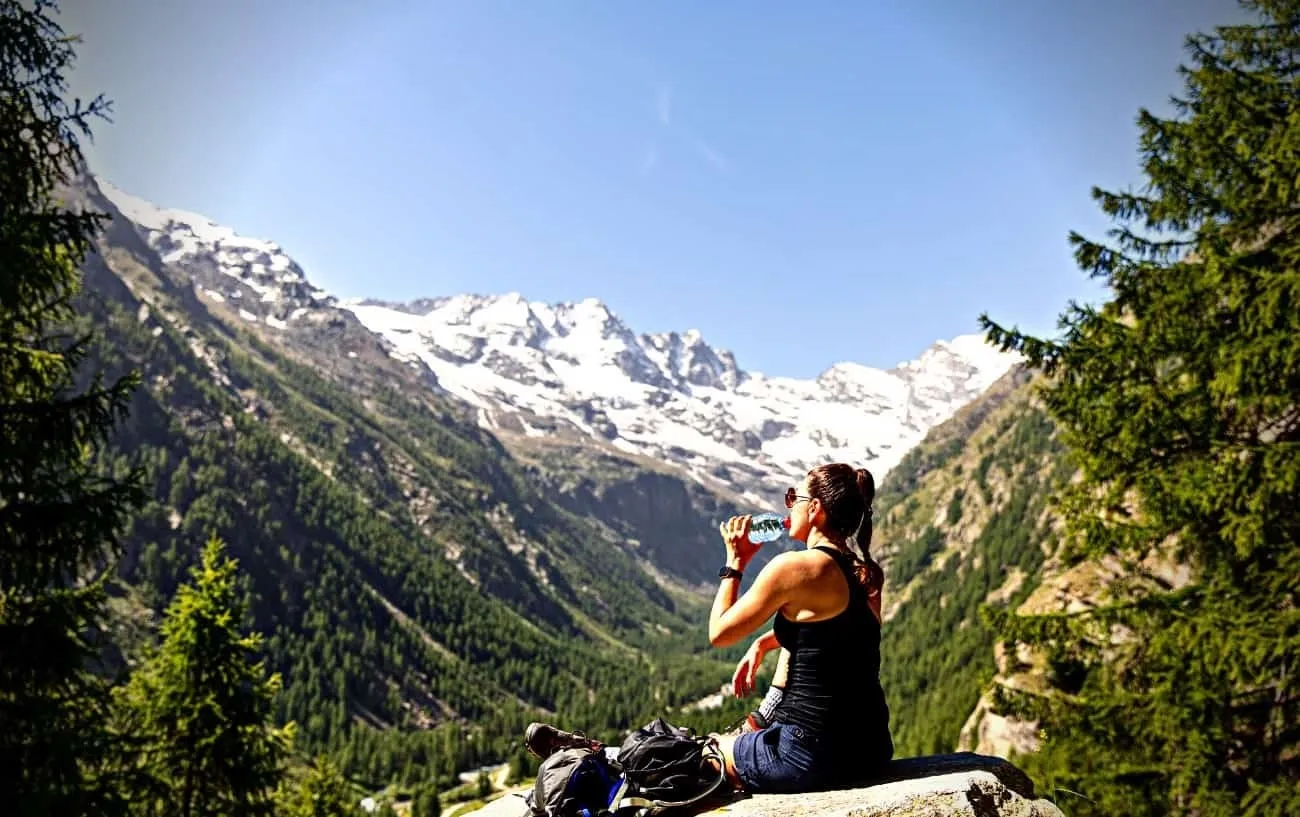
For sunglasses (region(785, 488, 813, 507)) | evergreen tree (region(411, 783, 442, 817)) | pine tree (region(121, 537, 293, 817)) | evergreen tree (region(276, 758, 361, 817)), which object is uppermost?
sunglasses (region(785, 488, 813, 507))

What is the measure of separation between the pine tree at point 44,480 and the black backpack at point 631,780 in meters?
8.35

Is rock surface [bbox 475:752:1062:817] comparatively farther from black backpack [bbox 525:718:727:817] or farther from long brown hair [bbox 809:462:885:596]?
long brown hair [bbox 809:462:885:596]

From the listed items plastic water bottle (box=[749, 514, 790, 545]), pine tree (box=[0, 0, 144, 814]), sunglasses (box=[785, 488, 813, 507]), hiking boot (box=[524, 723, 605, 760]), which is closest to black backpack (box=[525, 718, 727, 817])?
hiking boot (box=[524, 723, 605, 760])

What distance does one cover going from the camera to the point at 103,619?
1349cm

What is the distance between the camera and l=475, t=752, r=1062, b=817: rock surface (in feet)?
19.2

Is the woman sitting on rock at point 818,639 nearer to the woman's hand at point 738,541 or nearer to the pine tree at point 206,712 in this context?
the woman's hand at point 738,541

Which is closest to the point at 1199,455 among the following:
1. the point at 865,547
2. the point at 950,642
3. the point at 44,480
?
the point at 865,547

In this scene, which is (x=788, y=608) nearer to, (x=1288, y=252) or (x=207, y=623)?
(x=1288, y=252)

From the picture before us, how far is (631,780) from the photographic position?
6180 mm

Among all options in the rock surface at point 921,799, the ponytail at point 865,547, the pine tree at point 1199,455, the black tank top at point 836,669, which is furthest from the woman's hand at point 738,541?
the pine tree at point 1199,455

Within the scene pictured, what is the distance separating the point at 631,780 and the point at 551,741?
0.91m

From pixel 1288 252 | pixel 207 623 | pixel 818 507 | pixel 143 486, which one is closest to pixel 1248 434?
pixel 1288 252

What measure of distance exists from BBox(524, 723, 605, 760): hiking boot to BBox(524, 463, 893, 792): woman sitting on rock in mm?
26

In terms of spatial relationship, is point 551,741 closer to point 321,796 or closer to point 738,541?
point 738,541
